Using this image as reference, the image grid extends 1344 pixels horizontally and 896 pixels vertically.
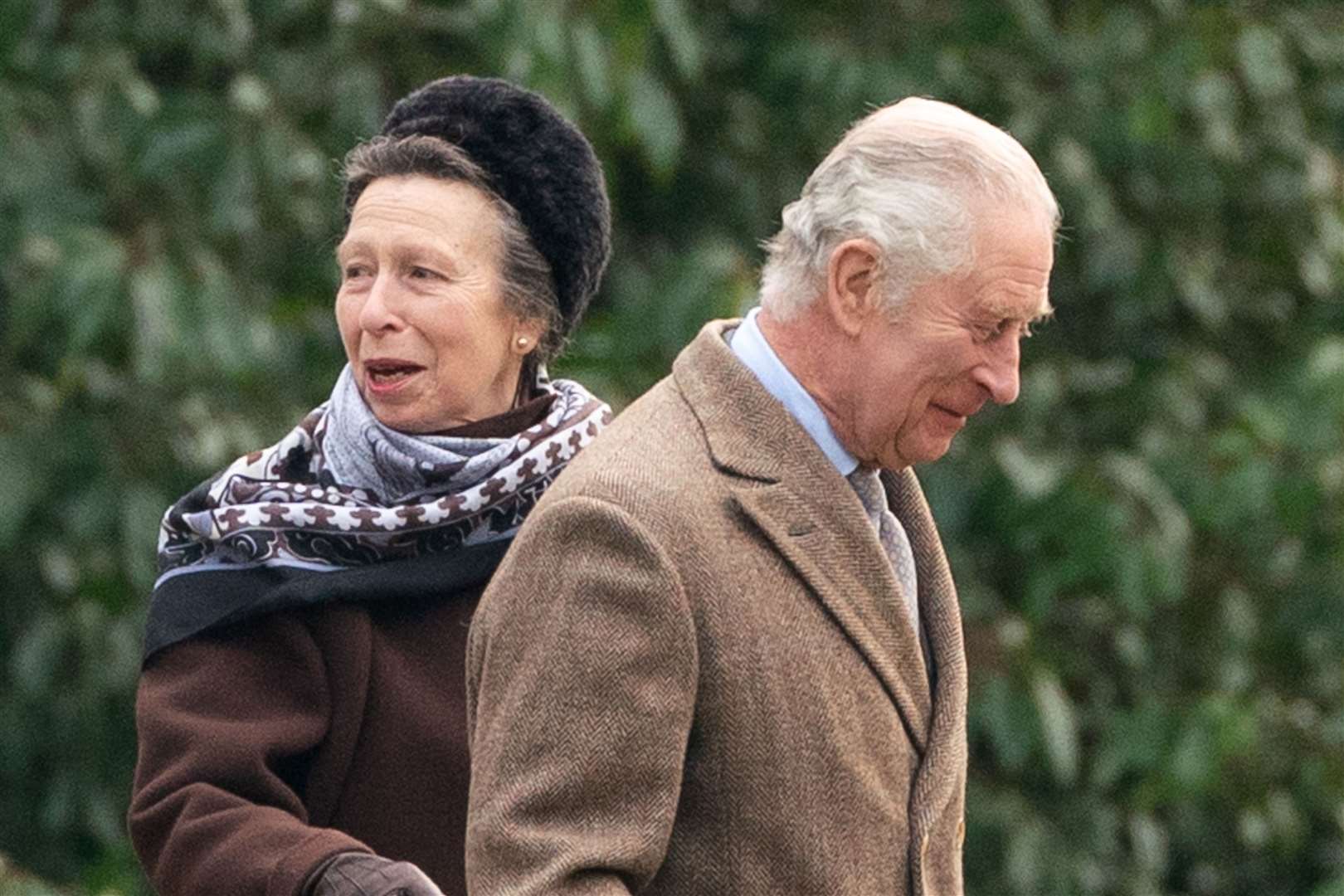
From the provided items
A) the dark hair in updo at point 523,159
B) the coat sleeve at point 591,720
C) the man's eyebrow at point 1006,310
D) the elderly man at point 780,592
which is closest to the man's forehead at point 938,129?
the elderly man at point 780,592

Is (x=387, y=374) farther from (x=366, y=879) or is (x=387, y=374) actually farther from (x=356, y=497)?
(x=366, y=879)

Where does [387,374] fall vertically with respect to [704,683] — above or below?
above

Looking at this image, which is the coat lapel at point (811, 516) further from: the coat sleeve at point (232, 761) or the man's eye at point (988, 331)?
the coat sleeve at point (232, 761)

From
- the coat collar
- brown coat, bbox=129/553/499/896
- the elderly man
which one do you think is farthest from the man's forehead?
brown coat, bbox=129/553/499/896

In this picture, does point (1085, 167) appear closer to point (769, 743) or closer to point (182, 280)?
point (182, 280)

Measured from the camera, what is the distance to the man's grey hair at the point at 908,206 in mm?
2229

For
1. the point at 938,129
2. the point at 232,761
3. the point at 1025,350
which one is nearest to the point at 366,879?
the point at 232,761

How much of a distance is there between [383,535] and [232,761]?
27cm

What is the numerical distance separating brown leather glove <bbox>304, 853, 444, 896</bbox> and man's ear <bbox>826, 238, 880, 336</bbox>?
25.2 inches

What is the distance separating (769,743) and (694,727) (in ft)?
0.19

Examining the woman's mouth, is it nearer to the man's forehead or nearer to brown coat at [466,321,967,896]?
brown coat at [466,321,967,896]

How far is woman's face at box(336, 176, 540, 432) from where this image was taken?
2.75 m

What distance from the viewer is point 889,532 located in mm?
A: 2418

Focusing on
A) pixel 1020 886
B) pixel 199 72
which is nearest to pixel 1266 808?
pixel 1020 886
